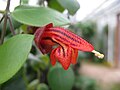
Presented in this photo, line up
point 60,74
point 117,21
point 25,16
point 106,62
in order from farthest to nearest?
point 106,62, point 117,21, point 60,74, point 25,16

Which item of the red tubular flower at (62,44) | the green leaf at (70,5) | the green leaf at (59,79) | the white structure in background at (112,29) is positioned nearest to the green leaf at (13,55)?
the red tubular flower at (62,44)

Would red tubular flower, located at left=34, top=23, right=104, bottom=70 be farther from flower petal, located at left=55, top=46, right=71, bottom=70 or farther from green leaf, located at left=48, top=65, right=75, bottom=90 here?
green leaf, located at left=48, top=65, right=75, bottom=90

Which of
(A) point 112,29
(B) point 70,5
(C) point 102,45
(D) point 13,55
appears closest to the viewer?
(D) point 13,55

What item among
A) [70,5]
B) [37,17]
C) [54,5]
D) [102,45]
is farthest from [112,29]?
[37,17]

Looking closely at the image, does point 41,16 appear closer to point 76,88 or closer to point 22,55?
point 22,55

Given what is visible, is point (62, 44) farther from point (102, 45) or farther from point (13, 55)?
point (102, 45)

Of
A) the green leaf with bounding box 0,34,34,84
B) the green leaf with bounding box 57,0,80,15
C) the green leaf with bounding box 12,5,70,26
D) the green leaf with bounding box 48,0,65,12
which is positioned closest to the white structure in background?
the green leaf with bounding box 48,0,65,12

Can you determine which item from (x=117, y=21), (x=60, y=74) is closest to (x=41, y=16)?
(x=60, y=74)
